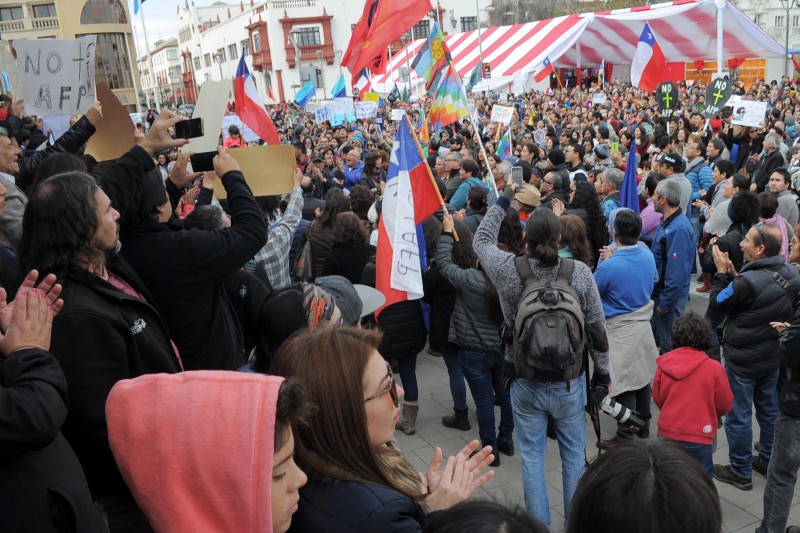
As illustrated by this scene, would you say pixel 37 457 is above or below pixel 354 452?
above

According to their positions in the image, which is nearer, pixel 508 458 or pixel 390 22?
pixel 508 458

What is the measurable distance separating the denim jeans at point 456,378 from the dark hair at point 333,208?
1.60 m

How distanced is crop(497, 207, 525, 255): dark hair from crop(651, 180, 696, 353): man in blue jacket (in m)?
2.19

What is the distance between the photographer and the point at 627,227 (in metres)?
4.66

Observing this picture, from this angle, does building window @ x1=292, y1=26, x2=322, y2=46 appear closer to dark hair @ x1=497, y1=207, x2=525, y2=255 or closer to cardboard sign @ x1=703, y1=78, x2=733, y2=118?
cardboard sign @ x1=703, y1=78, x2=733, y2=118

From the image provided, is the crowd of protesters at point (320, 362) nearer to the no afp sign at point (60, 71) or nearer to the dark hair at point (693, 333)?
the dark hair at point (693, 333)

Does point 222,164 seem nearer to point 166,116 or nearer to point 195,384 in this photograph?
point 166,116

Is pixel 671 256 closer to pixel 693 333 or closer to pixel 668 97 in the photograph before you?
pixel 693 333

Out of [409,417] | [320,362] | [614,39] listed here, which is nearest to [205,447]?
[320,362]

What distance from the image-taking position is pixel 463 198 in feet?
26.4

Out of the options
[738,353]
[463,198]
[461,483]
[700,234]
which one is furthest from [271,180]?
[700,234]

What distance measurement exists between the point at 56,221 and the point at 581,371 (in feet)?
8.99

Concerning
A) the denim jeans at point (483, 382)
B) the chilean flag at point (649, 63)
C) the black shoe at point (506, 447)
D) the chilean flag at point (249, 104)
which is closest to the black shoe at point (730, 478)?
the black shoe at point (506, 447)

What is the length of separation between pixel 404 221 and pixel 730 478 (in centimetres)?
279
